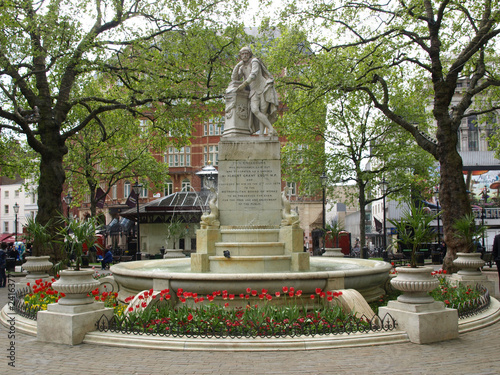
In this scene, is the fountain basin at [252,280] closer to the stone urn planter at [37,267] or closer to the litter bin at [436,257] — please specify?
the stone urn planter at [37,267]

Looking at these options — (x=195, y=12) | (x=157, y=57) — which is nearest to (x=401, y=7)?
(x=195, y=12)

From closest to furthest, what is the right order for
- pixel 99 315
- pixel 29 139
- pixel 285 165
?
pixel 99 315 → pixel 29 139 → pixel 285 165

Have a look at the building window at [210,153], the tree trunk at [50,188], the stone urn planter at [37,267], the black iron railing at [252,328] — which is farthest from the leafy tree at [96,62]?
the building window at [210,153]

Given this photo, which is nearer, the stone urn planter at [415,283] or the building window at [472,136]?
the stone urn planter at [415,283]

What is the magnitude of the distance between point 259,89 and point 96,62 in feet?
31.4

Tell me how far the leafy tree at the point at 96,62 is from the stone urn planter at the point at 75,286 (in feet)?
38.6

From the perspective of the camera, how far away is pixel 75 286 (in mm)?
7762

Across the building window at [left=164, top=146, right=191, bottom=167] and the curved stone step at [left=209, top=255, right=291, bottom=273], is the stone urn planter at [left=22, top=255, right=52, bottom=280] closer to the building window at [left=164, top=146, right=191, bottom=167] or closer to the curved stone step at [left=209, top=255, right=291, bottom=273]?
the curved stone step at [left=209, top=255, right=291, bottom=273]

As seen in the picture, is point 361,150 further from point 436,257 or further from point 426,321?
point 426,321

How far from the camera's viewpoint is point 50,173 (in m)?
18.8

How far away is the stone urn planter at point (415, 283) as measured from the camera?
7488mm

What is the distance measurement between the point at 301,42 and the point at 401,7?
16.3 feet

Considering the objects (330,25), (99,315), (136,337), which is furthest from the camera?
(330,25)

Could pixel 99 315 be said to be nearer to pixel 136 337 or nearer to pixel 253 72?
pixel 136 337
